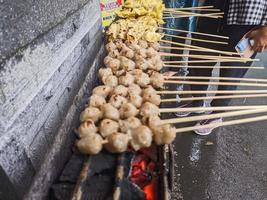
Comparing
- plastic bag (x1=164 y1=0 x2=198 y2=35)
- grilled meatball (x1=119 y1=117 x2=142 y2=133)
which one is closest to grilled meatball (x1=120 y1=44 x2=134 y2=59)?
grilled meatball (x1=119 y1=117 x2=142 y2=133)

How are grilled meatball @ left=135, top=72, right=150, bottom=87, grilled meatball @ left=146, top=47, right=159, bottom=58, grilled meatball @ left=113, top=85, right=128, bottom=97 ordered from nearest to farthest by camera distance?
grilled meatball @ left=113, top=85, right=128, bottom=97 → grilled meatball @ left=135, top=72, right=150, bottom=87 → grilled meatball @ left=146, top=47, right=159, bottom=58

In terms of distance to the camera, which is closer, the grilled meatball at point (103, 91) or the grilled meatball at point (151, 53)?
the grilled meatball at point (103, 91)

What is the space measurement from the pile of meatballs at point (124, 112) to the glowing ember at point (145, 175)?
0.70 feet

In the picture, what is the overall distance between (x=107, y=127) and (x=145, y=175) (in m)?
0.51

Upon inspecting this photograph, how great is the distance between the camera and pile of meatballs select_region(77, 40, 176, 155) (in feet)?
6.33

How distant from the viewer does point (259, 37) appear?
429 centimetres

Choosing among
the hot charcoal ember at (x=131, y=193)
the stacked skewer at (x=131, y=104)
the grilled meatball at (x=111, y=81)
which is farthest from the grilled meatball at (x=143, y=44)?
the hot charcoal ember at (x=131, y=193)

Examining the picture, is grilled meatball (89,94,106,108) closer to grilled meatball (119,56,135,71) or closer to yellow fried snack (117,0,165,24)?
grilled meatball (119,56,135,71)

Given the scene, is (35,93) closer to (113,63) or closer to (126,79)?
(126,79)

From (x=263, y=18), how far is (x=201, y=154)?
2.55 meters

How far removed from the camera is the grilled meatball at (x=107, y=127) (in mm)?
1995

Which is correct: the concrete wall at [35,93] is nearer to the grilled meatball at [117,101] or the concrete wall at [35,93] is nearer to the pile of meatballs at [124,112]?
the pile of meatballs at [124,112]

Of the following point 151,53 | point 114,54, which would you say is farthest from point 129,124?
point 151,53

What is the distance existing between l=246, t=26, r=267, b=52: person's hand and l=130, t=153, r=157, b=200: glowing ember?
3285 millimetres
